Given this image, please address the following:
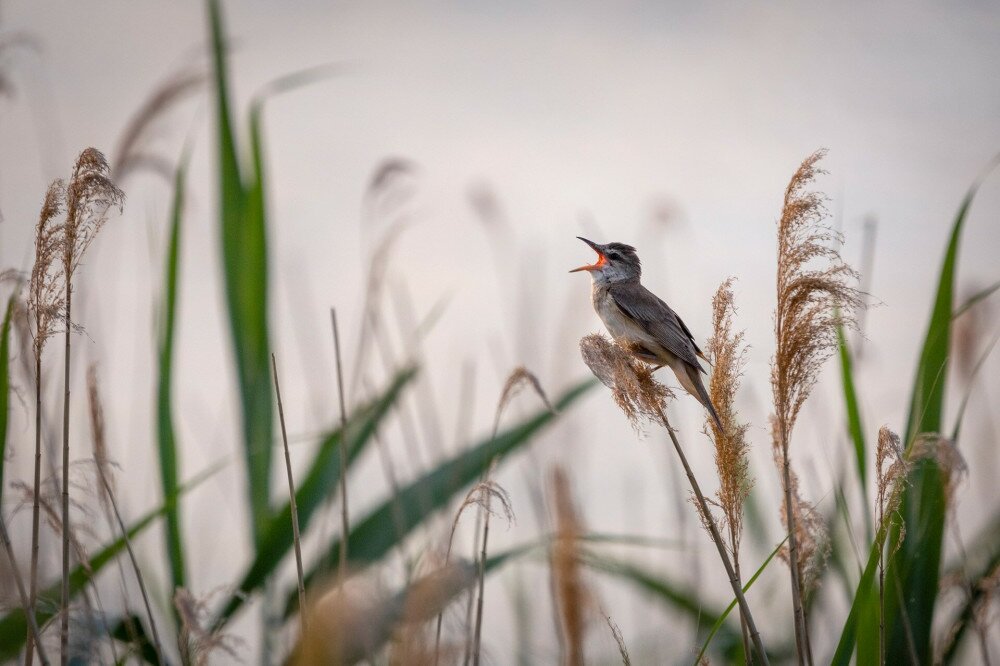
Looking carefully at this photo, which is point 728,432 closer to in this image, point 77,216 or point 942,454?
point 942,454

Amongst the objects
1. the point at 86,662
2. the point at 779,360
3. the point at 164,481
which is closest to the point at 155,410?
the point at 164,481

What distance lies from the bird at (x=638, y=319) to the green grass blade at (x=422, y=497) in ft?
1.05

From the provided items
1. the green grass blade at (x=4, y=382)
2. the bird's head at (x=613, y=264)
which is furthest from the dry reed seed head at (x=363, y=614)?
the bird's head at (x=613, y=264)

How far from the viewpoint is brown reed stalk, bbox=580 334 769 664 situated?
2.01 metres

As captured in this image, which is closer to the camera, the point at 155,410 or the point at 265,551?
the point at 265,551

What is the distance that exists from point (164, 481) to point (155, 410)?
0.31 m

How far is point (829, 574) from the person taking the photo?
3527 millimetres

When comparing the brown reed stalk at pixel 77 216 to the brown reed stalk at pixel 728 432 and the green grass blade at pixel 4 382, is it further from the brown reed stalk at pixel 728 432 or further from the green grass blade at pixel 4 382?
the brown reed stalk at pixel 728 432

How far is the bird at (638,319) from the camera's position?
350 cm

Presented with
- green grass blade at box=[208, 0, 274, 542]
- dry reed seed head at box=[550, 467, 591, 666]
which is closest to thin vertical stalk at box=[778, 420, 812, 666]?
dry reed seed head at box=[550, 467, 591, 666]

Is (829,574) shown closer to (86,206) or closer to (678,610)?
(678,610)

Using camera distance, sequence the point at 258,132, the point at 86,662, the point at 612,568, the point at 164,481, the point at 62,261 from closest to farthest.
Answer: the point at 62,261 < the point at 86,662 < the point at 612,568 < the point at 164,481 < the point at 258,132

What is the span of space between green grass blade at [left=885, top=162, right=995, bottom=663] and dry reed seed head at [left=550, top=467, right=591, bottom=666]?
118 cm

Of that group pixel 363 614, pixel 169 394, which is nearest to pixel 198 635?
pixel 363 614
